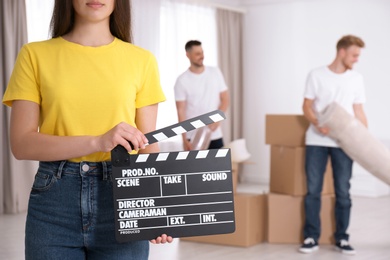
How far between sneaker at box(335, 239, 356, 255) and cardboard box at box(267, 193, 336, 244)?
203 mm

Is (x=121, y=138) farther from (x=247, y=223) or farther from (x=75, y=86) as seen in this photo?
(x=247, y=223)

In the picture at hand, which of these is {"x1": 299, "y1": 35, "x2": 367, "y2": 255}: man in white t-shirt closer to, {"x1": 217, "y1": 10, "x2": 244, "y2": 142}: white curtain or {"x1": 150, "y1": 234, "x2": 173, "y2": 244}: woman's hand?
{"x1": 150, "y1": 234, "x2": 173, "y2": 244}: woman's hand

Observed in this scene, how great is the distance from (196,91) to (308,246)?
65.1 inches

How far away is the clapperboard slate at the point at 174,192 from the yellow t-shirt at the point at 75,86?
0.09m

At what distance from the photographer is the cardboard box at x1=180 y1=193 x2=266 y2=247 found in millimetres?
4945

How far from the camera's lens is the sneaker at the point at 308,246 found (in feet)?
15.7

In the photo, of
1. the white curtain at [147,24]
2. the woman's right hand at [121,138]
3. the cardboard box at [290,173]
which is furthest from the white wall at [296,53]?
the woman's right hand at [121,138]

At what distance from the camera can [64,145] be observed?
1.44 m

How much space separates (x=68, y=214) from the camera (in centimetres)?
148

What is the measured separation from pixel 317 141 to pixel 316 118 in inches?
6.7

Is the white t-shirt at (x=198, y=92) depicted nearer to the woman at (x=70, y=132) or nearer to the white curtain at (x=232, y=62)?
the white curtain at (x=232, y=62)

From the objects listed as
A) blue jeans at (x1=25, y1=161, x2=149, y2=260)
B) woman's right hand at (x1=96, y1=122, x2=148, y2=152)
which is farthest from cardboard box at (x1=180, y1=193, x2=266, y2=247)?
woman's right hand at (x1=96, y1=122, x2=148, y2=152)

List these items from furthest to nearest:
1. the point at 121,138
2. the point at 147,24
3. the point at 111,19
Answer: the point at 147,24 < the point at 111,19 < the point at 121,138

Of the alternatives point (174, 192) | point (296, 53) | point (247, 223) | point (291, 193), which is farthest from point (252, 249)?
point (296, 53)
